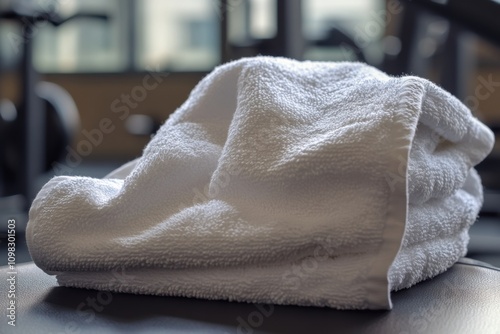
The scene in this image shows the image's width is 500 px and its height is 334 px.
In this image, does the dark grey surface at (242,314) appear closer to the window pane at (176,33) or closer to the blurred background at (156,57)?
the blurred background at (156,57)

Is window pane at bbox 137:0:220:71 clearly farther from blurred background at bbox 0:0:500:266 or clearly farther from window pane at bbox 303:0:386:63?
window pane at bbox 303:0:386:63

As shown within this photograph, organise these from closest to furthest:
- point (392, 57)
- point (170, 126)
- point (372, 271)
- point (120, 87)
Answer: point (372, 271)
point (170, 126)
point (392, 57)
point (120, 87)

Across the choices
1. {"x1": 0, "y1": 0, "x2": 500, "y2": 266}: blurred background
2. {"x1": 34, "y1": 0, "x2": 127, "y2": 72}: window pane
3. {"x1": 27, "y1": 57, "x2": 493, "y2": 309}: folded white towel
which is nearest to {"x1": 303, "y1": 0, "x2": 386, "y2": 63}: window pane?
{"x1": 0, "y1": 0, "x2": 500, "y2": 266}: blurred background

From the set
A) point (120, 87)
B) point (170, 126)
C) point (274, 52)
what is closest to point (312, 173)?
point (170, 126)

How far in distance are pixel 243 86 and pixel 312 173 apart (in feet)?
0.36

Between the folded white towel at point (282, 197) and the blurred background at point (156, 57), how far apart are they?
0.35 meters

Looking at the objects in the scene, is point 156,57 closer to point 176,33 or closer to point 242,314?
point 176,33

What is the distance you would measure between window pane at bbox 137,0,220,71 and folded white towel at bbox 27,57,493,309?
13.4 ft

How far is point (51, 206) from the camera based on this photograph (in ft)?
1.77

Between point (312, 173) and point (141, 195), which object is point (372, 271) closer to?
point (312, 173)

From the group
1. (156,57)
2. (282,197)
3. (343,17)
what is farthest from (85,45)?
(282,197)

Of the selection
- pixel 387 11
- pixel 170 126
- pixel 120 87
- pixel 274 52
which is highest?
pixel 170 126

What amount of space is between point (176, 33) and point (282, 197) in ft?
14.2

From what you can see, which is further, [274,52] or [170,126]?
[274,52]
